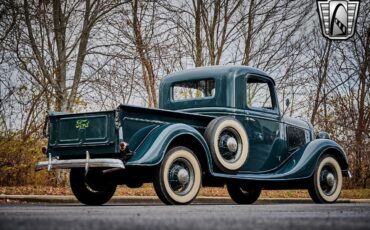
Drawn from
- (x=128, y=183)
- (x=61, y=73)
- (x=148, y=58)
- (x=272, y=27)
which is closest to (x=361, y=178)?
(x=272, y=27)

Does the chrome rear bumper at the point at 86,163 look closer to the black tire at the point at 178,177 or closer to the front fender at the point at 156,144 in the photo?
the front fender at the point at 156,144

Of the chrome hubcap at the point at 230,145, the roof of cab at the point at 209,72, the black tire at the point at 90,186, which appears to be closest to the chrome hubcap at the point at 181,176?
the chrome hubcap at the point at 230,145

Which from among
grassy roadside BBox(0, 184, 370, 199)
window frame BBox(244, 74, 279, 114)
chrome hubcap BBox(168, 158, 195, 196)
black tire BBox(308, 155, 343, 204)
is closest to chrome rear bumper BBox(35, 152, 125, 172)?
chrome hubcap BBox(168, 158, 195, 196)

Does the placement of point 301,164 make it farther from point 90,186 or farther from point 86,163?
point 86,163

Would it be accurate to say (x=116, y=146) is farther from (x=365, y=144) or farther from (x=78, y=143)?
(x=365, y=144)

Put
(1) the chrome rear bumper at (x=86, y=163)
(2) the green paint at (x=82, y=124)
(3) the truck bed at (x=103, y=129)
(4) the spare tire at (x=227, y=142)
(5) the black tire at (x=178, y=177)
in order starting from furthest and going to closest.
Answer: (4) the spare tire at (x=227, y=142) < (2) the green paint at (x=82, y=124) < (5) the black tire at (x=178, y=177) < (3) the truck bed at (x=103, y=129) < (1) the chrome rear bumper at (x=86, y=163)

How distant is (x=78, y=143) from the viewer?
8.59 metres

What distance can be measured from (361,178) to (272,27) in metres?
5.90

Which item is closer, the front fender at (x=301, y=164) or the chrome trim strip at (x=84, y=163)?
the chrome trim strip at (x=84, y=163)

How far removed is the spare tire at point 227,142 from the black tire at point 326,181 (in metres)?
1.84

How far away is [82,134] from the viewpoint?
337 inches

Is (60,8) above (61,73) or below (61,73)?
above

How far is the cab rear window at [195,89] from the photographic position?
10.5m

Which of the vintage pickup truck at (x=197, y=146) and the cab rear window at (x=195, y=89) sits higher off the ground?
the cab rear window at (x=195, y=89)
